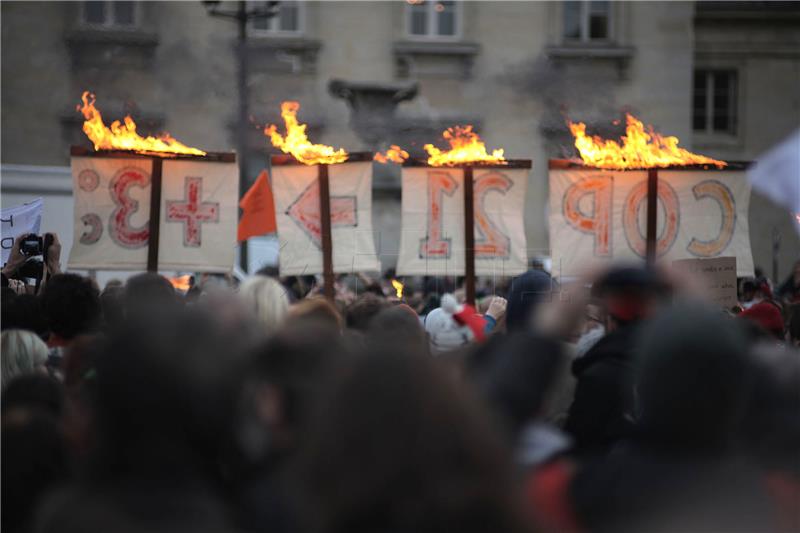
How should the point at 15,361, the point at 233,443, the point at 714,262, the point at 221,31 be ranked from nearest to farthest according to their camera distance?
the point at 233,443
the point at 15,361
the point at 714,262
the point at 221,31

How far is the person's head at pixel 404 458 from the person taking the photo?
2.22 meters

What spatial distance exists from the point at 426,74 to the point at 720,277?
60.4ft

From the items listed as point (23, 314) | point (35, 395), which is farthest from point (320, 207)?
point (35, 395)

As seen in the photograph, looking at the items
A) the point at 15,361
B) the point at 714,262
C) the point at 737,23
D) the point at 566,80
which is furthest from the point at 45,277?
the point at 737,23

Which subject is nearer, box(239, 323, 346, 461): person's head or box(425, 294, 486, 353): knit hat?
box(239, 323, 346, 461): person's head

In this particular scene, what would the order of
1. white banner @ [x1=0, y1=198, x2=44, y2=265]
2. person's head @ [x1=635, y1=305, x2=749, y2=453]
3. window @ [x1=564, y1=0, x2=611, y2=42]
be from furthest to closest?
window @ [x1=564, y1=0, x2=611, y2=42] < white banner @ [x1=0, y1=198, x2=44, y2=265] < person's head @ [x1=635, y1=305, x2=749, y2=453]

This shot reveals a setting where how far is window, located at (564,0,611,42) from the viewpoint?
2723 cm

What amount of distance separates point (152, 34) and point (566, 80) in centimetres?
861

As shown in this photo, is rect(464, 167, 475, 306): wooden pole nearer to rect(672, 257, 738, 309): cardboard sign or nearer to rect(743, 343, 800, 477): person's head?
rect(672, 257, 738, 309): cardboard sign

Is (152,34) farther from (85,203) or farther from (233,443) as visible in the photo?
(233,443)

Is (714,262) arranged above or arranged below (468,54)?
below

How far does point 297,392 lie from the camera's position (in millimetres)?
3170

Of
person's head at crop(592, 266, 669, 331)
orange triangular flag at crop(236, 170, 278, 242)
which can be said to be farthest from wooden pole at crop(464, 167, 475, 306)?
person's head at crop(592, 266, 669, 331)

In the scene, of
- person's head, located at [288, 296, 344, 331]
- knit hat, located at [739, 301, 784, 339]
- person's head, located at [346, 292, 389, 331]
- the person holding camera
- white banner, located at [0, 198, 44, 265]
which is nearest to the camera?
person's head, located at [288, 296, 344, 331]
